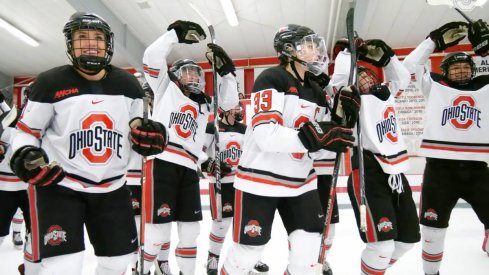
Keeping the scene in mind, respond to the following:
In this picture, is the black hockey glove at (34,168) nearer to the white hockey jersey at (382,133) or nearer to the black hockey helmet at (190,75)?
the black hockey helmet at (190,75)

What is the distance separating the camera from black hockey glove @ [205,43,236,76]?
2.29 meters

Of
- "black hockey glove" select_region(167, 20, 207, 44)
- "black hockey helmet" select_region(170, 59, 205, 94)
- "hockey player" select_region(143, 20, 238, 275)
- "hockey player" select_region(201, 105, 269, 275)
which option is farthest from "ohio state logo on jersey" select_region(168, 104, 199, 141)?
"hockey player" select_region(201, 105, 269, 275)

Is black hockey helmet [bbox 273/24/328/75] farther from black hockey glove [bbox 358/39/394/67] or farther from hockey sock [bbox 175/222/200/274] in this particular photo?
hockey sock [bbox 175/222/200/274]

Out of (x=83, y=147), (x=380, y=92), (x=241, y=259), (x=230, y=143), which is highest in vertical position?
(x=380, y=92)

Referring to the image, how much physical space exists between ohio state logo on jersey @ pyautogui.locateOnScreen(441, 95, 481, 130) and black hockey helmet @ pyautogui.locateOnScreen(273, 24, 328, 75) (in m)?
1.17

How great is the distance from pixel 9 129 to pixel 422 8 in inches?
258

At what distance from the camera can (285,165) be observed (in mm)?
1652

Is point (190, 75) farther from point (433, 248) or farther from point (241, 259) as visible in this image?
point (433, 248)

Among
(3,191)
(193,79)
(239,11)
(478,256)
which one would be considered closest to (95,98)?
(193,79)

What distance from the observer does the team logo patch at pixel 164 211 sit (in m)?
2.13

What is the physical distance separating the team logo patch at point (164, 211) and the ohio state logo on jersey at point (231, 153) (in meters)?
1.08

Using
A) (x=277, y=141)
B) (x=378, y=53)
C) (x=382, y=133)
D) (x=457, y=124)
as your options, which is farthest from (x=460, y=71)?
(x=277, y=141)

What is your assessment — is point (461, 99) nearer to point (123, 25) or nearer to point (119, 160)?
point (119, 160)

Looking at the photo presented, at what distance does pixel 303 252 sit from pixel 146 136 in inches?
32.9
